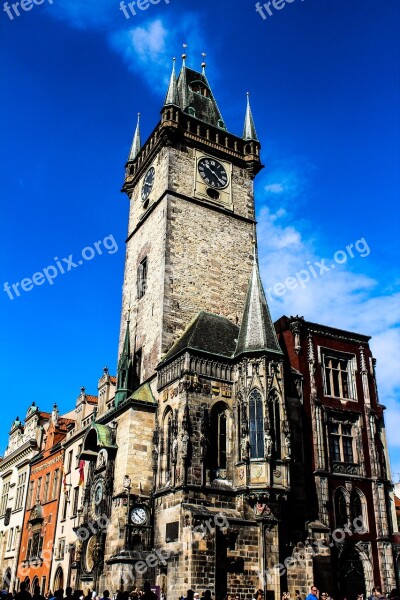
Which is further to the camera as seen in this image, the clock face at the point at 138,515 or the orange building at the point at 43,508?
the orange building at the point at 43,508

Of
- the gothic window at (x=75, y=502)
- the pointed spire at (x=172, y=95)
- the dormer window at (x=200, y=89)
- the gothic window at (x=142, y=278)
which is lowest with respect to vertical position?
the gothic window at (x=75, y=502)

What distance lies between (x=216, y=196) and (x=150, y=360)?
11.3 m

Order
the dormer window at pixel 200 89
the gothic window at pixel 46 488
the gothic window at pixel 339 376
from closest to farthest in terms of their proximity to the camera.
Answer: the gothic window at pixel 339 376 < the gothic window at pixel 46 488 < the dormer window at pixel 200 89

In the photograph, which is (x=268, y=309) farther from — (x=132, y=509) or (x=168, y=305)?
(x=132, y=509)

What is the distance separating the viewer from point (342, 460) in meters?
27.8

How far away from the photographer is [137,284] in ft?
113

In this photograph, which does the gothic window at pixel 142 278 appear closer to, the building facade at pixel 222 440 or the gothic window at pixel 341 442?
the building facade at pixel 222 440

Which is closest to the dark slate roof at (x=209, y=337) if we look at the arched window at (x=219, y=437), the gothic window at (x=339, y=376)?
the arched window at (x=219, y=437)

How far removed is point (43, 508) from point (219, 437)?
62.6 ft

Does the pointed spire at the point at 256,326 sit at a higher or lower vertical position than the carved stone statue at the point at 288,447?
higher

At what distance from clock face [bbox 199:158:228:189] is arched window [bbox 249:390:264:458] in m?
15.3

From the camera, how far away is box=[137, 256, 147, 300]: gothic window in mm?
33656

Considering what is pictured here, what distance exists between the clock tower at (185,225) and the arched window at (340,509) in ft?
33.9

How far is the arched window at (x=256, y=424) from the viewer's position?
2405 cm
